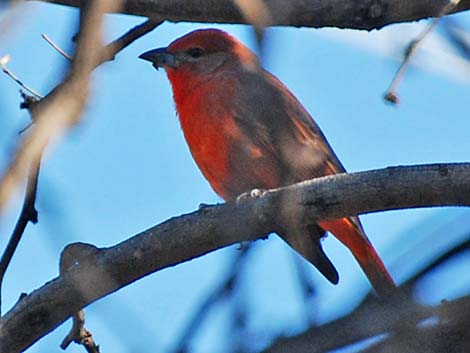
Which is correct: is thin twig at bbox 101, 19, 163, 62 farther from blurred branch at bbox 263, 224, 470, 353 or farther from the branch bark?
blurred branch at bbox 263, 224, 470, 353

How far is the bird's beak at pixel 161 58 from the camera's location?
243 inches

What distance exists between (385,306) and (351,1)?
2358 mm

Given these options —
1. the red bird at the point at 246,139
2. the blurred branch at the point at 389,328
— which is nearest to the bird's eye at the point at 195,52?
the red bird at the point at 246,139

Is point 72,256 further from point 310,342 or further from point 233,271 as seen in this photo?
point 310,342

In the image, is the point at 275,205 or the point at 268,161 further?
the point at 268,161

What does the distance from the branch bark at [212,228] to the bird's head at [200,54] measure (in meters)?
2.91

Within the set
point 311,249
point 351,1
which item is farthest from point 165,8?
point 311,249

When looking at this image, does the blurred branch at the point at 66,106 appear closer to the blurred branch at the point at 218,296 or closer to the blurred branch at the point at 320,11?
the blurred branch at the point at 218,296

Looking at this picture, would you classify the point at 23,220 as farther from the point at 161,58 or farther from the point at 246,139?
the point at 161,58

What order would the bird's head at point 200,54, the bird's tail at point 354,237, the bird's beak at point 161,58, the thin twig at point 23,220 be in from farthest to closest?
1. the bird's head at point 200,54
2. the bird's beak at point 161,58
3. the bird's tail at point 354,237
4. the thin twig at point 23,220

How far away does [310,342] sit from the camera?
154cm

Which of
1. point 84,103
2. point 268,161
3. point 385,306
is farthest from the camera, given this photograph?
point 268,161

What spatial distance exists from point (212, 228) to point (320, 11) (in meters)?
1.04

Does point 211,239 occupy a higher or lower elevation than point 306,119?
higher
